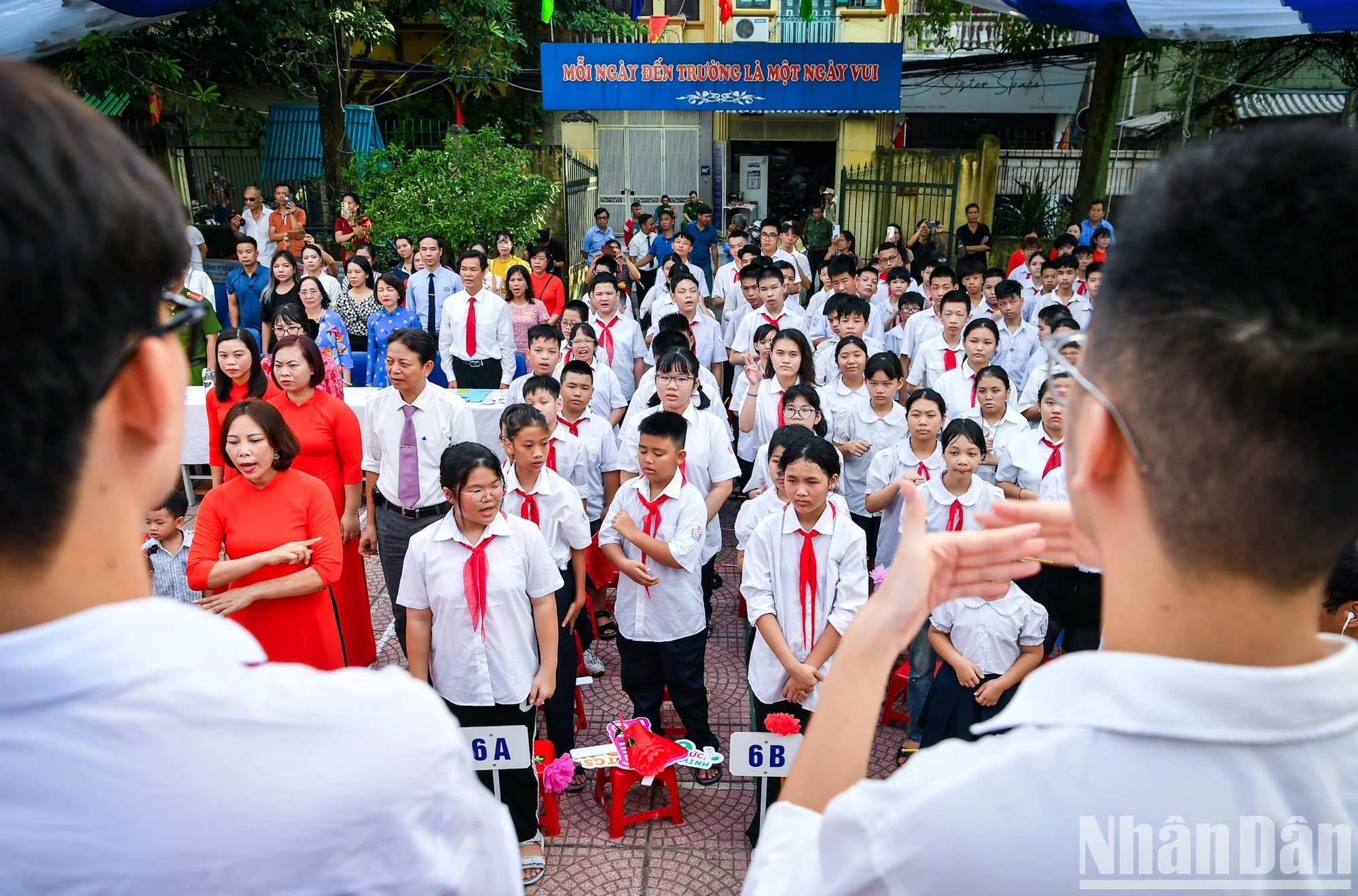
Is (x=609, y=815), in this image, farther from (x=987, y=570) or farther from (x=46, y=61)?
(x=46, y=61)

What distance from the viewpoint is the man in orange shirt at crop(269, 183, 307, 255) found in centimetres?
1078

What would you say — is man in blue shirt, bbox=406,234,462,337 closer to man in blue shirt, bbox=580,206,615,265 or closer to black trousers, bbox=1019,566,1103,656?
man in blue shirt, bbox=580,206,615,265

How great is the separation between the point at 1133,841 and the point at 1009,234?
14741 millimetres

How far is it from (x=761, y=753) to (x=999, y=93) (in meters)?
21.4

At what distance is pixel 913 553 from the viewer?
1.05 m

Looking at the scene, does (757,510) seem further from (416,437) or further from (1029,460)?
(416,437)

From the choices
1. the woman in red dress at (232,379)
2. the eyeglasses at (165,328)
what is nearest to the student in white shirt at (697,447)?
the woman in red dress at (232,379)

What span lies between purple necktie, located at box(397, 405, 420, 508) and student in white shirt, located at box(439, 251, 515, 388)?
2.70m

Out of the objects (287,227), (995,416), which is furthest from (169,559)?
(287,227)

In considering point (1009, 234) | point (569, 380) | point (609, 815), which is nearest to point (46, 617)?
point (609, 815)

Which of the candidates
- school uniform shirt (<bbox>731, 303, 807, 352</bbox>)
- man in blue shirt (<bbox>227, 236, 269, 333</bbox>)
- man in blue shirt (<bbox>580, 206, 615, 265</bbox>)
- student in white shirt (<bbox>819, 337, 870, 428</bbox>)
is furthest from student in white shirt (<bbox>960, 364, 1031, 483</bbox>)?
man in blue shirt (<bbox>580, 206, 615, 265</bbox>)

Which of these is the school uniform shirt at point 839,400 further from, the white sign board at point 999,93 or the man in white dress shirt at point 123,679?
the white sign board at point 999,93

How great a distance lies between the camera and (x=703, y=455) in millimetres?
4906

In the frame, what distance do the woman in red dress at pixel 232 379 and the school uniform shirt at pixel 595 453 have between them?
1609 mm
